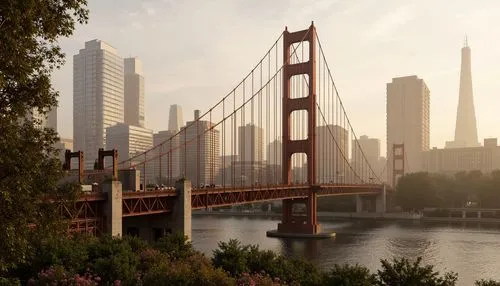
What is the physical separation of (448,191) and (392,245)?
258ft

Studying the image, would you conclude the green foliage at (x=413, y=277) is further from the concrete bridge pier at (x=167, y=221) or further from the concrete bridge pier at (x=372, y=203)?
the concrete bridge pier at (x=372, y=203)

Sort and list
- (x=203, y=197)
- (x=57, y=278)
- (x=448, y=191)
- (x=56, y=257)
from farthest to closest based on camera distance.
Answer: (x=448, y=191) < (x=203, y=197) < (x=56, y=257) < (x=57, y=278)

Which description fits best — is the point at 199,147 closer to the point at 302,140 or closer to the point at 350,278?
the point at 302,140

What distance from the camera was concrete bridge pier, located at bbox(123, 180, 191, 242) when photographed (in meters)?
45.3

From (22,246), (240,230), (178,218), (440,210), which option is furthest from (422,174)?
(22,246)

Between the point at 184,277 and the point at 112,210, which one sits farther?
the point at 112,210

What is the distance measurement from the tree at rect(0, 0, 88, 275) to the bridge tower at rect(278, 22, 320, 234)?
65.7 m

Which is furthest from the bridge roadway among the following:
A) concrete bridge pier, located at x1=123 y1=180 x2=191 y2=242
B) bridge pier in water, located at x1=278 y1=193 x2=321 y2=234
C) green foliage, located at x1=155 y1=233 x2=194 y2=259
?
green foliage, located at x1=155 y1=233 x2=194 y2=259

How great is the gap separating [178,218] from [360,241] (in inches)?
1615

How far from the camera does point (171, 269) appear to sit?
19797 millimetres

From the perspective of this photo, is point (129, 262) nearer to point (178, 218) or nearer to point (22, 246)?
point (22, 246)

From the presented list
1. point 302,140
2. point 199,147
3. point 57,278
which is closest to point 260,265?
point 57,278

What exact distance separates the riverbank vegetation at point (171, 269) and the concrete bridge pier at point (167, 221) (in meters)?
15.2

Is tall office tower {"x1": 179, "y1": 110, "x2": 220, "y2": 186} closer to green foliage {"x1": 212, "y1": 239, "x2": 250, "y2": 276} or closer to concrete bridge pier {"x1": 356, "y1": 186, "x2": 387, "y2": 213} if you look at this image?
green foliage {"x1": 212, "y1": 239, "x2": 250, "y2": 276}
